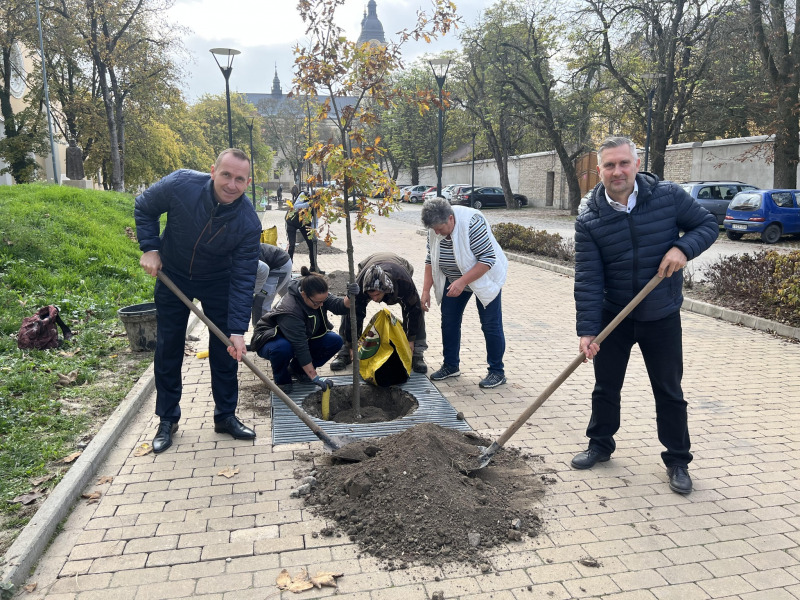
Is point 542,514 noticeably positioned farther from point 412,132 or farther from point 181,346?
point 412,132

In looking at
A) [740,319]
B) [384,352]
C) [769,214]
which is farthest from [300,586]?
[769,214]

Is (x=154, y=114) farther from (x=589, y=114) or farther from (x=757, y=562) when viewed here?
(x=757, y=562)

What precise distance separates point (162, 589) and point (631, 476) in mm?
2687

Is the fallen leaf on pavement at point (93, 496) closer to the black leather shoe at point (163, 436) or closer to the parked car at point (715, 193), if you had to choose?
the black leather shoe at point (163, 436)

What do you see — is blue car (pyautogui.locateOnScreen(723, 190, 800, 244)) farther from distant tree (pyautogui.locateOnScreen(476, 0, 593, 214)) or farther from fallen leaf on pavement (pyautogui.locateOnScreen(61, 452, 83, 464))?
fallen leaf on pavement (pyautogui.locateOnScreen(61, 452, 83, 464))

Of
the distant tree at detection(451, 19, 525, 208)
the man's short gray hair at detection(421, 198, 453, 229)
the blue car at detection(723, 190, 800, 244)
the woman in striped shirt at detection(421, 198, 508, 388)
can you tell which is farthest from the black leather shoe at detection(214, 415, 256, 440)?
the distant tree at detection(451, 19, 525, 208)

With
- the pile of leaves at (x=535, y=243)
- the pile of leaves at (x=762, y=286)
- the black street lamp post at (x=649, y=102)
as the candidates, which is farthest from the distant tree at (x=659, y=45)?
the pile of leaves at (x=762, y=286)

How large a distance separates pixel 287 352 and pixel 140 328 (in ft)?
6.32

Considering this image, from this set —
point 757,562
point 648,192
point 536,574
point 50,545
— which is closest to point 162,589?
point 50,545

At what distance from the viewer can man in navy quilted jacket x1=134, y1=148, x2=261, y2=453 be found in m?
3.87

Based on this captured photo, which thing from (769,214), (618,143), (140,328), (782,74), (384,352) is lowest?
(384,352)

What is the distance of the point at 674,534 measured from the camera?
10.1 ft

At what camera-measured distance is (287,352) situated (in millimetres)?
5000

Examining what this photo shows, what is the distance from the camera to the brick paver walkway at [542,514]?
8.83ft
